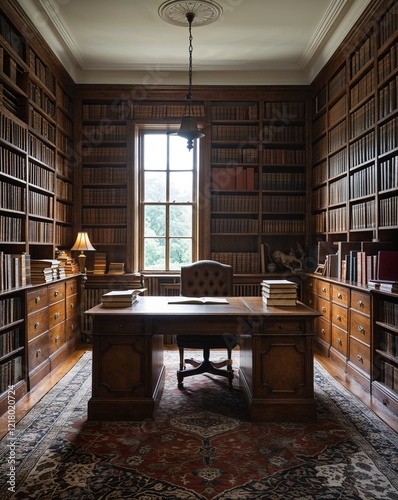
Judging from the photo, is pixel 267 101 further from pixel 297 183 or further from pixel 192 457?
pixel 192 457

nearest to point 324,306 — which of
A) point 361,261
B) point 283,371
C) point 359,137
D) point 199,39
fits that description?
point 361,261

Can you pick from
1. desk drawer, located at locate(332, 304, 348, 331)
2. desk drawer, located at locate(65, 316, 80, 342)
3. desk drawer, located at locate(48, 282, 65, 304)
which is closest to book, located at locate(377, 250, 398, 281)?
desk drawer, located at locate(332, 304, 348, 331)

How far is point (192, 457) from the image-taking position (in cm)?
Result: 240

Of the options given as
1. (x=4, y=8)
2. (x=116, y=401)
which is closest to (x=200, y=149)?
(x=4, y=8)

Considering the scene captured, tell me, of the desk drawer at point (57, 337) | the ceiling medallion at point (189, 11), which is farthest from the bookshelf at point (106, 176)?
the ceiling medallion at point (189, 11)

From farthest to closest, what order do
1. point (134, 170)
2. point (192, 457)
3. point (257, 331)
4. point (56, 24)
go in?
point (134, 170) → point (56, 24) → point (257, 331) → point (192, 457)

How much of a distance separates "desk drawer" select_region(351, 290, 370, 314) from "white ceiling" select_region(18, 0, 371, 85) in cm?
260

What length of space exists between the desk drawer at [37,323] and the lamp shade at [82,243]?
47.6 inches

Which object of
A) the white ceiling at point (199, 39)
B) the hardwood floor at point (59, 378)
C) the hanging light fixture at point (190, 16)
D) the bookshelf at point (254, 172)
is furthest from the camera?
the bookshelf at point (254, 172)

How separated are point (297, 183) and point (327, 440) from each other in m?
3.77

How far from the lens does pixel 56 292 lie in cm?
440

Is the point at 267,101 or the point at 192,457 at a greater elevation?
the point at 267,101

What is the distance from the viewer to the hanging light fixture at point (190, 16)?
3.86 metres

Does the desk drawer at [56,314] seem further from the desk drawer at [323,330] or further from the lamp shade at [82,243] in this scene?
the desk drawer at [323,330]
